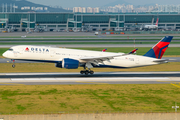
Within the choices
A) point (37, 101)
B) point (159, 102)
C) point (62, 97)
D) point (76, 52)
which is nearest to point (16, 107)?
point (37, 101)

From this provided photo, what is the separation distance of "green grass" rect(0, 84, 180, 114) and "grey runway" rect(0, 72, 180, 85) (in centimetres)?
336

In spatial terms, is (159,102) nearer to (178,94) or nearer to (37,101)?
(178,94)

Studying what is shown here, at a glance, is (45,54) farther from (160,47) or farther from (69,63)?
(160,47)

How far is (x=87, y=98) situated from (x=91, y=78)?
568 inches

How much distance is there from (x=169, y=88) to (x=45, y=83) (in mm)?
20227

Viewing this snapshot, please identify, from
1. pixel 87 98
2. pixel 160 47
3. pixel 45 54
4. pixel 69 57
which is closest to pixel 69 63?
pixel 69 57

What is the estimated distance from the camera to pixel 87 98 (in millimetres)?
Result: 36594

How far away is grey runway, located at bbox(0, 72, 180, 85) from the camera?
47.2 meters

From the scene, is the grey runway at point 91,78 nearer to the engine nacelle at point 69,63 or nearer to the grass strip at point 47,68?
the engine nacelle at point 69,63

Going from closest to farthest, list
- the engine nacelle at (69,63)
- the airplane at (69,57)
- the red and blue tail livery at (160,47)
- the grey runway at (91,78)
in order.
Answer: the grey runway at (91,78)
the engine nacelle at (69,63)
the airplane at (69,57)
the red and blue tail livery at (160,47)

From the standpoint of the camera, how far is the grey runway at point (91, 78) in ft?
155

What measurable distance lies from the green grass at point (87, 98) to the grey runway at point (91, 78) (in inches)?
132

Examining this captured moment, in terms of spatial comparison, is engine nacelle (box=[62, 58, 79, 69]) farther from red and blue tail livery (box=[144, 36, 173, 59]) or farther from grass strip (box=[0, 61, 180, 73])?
red and blue tail livery (box=[144, 36, 173, 59])

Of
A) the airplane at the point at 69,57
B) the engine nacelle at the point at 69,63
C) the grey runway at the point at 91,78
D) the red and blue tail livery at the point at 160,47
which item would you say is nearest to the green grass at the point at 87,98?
the grey runway at the point at 91,78
